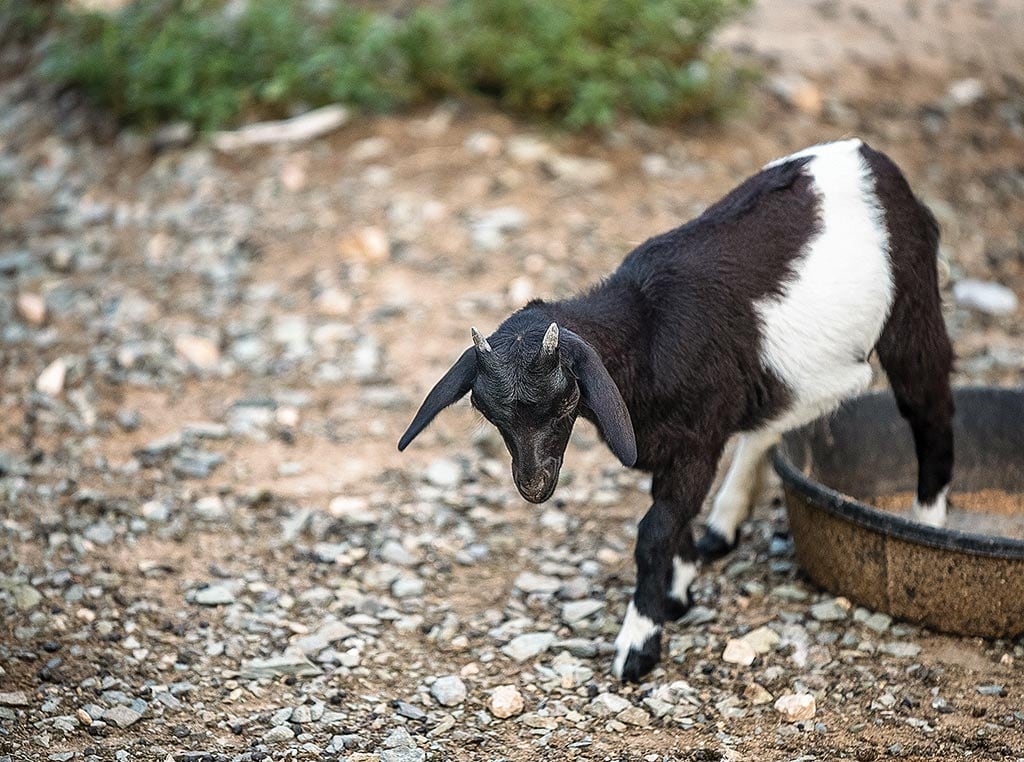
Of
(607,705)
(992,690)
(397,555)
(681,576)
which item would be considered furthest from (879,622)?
(397,555)

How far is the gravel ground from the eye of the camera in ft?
14.8

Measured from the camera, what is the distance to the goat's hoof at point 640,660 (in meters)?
4.71

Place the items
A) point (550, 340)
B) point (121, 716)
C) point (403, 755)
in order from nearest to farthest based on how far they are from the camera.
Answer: point (550, 340) → point (403, 755) → point (121, 716)

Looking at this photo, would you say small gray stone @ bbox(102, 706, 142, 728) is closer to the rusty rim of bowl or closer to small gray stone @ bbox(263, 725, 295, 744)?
small gray stone @ bbox(263, 725, 295, 744)

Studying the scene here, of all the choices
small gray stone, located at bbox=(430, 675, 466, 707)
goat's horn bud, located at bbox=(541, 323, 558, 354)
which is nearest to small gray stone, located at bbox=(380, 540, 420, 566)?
small gray stone, located at bbox=(430, 675, 466, 707)

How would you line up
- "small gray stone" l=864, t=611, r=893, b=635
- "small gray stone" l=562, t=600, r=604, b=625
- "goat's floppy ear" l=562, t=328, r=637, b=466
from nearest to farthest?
"goat's floppy ear" l=562, t=328, r=637, b=466
"small gray stone" l=864, t=611, r=893, b=635
"small gray stone" l=562, t=600, r=604, b=625

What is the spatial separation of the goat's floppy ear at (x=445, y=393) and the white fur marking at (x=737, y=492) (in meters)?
1.63

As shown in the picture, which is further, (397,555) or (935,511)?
(397,555)

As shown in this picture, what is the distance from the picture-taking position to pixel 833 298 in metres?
4.78

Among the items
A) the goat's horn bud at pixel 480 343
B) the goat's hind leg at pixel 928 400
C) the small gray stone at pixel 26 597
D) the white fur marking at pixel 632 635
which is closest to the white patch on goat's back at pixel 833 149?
the goat's hind leg at pixel 928 400

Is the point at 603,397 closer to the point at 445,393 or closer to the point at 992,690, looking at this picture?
the point at 445,393

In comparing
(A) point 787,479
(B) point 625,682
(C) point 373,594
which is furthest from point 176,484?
(A) point 787,479

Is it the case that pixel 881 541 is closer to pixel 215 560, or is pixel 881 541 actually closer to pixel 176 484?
pixel 215 560

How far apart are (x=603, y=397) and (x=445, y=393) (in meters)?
0.52
